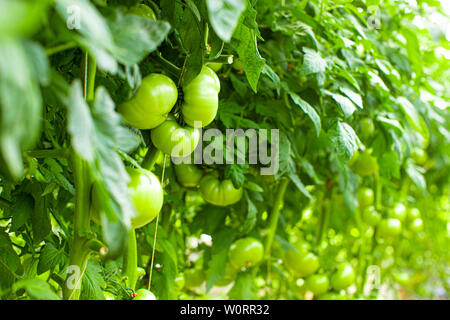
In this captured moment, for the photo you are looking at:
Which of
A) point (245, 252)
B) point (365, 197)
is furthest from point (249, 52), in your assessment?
point (365, 197)

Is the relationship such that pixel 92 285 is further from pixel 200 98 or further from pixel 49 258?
pixel 200 98

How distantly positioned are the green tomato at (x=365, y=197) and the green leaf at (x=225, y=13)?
43.4 inches

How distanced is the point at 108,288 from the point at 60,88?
1.33 feet

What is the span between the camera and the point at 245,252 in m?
0.96

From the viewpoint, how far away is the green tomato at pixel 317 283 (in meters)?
1.13

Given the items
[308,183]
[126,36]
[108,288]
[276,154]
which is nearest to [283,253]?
[308,183]

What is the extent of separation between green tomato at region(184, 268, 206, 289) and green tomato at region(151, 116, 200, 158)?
64 cm

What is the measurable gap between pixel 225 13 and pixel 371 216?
112cm

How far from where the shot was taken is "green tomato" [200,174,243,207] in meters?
0.85

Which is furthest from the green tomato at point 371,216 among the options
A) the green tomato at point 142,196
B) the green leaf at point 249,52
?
the green tomato at point 142,196

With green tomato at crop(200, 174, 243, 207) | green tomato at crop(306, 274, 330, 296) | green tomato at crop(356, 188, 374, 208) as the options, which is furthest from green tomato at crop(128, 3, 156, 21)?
green tomato at crop(356, 188, 374, 208)
